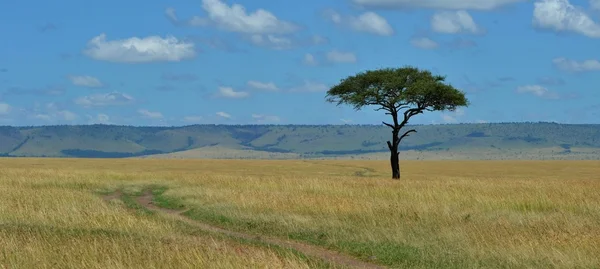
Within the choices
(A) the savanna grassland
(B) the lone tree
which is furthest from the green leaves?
(A) the savanna grassland

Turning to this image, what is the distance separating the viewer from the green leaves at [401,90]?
175ft

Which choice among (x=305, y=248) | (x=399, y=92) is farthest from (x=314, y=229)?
(x=399, y=92)

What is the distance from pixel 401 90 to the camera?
5475cm

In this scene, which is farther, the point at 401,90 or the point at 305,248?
the point at 401,90

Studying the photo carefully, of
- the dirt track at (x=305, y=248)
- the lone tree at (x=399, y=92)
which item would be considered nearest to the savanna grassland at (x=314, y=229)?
the dirt track at (x=305, y=248)

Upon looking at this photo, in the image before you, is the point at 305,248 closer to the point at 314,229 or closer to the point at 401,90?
the point at 314,229

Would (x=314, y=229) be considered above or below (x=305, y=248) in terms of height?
above

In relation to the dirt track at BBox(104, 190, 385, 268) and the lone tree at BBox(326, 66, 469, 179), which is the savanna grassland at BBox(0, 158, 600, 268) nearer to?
the dirt track at BBox(104, 190, 385, 268)

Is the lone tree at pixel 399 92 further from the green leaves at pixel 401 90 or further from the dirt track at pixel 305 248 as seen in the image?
the dirt track at pixel 305 248

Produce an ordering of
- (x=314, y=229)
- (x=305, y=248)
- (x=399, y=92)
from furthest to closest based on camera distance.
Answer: (x=399, y=92), (x=314, y=229), (x=305, y=248)

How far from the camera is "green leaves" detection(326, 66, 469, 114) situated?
53469 millimetres

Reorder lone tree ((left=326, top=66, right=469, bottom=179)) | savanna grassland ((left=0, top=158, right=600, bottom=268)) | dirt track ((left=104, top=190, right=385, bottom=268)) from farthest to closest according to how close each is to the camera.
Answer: lone tree ((left=326, top=66, right=469, bottom=179))
dirt track ((left=104, top=190, right=385, bottom=268))
savanna grassland ((left=0, top=158, right=600, bottom=268))

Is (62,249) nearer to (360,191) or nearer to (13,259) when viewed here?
(13,259)

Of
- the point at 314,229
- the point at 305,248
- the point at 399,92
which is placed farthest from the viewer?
the point at 399,92
